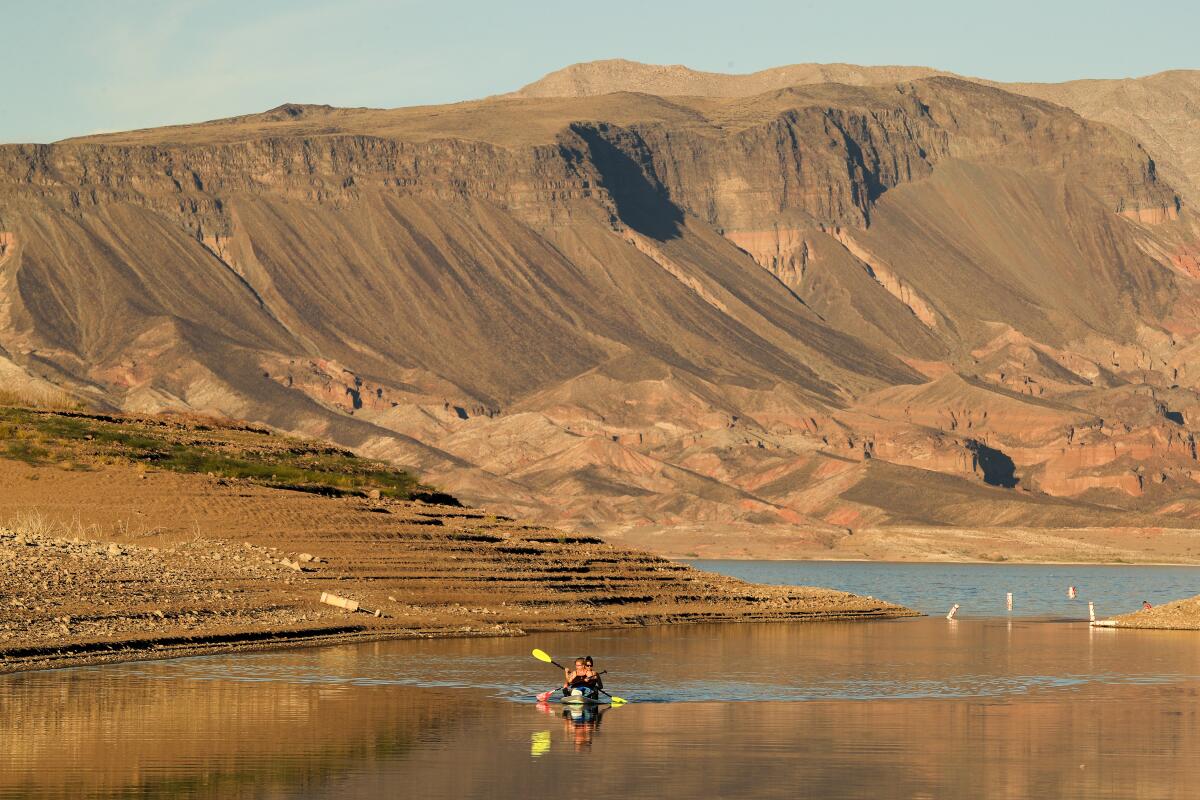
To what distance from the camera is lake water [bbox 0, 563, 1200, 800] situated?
1395 inches

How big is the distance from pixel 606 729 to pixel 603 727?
0.41 m

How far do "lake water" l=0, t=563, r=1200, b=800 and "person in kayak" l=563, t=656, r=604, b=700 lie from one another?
0.92m

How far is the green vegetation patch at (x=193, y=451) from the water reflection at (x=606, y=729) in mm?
22982

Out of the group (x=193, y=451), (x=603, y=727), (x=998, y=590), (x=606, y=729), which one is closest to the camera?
(x=606, y=729)

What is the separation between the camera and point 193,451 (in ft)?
289

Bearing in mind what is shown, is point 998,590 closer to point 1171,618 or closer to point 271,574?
point 1171,618

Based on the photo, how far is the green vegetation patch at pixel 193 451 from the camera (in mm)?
81438

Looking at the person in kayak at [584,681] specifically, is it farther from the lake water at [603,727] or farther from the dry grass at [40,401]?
the dry grass at [40,401]

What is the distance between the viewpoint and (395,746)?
131 ft

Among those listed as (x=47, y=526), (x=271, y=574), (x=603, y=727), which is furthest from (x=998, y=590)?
(x=603, y=727)

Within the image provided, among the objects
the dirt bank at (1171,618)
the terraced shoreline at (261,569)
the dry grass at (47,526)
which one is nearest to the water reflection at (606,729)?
the terraced shoreline at (261,569)

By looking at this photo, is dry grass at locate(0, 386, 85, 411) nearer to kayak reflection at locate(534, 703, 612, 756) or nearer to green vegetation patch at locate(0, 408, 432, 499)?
green vegetation patch at locate(0, 408, 432, 499)

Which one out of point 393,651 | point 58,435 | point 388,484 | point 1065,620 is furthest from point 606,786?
point 1065,620

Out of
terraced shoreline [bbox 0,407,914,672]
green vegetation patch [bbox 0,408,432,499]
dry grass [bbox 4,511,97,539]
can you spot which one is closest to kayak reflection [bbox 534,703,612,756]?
terraced shoreline [bbox 0,407,914,672]
